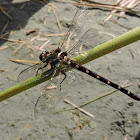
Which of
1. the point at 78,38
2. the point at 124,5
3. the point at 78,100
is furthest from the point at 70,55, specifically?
the point at 124,5

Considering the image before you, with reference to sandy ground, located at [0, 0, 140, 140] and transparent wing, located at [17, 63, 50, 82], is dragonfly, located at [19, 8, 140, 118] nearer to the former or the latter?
transparent wing, located at [17, 63, 50, 82]

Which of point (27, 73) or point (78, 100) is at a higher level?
point (27, 73)

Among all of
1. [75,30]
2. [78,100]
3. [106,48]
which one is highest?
[106,48]

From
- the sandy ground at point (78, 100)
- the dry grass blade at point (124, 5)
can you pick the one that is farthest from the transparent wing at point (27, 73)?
the dry grass blade at point (124, 5)

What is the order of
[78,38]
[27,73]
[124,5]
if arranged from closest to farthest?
[27,73], [78,38], [124,5]

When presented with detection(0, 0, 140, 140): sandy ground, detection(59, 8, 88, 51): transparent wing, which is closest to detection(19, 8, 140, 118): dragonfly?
detection(59, 8, 88, 51): transparent wing

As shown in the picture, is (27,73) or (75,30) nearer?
(27,73)

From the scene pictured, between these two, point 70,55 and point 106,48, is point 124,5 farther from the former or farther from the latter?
point 106,48

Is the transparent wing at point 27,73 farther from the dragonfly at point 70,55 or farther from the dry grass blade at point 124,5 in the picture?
the dry grass blade at point 124,5
